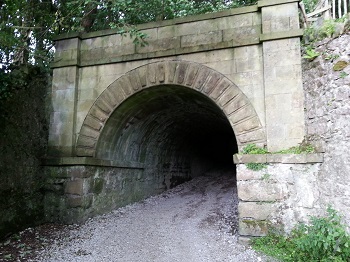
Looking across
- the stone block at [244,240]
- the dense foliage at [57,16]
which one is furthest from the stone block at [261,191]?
the dense foliage at [57,16]

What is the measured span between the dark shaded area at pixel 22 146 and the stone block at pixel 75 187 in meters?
0.62

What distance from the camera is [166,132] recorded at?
943cm

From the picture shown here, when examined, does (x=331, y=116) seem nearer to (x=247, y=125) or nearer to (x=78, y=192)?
(x=247, y=125)

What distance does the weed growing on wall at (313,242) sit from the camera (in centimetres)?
434

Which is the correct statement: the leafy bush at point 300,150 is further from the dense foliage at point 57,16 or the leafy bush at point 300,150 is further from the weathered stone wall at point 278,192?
the dense foliage at point 57,16

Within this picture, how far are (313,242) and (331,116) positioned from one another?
2.05m

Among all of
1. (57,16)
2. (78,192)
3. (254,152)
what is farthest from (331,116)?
(57,16)

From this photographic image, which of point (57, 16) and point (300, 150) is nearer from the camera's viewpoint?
point (300, 150)

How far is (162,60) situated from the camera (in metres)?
6.53

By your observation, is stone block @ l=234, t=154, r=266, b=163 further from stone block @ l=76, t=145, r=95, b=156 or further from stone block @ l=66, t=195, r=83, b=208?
stone block @ l=66, t=195, r=83, b=208

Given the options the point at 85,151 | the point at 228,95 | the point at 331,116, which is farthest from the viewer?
the point at 85,151

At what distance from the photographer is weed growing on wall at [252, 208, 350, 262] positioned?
434 cm

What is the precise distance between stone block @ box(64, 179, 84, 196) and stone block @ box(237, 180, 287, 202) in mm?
3206

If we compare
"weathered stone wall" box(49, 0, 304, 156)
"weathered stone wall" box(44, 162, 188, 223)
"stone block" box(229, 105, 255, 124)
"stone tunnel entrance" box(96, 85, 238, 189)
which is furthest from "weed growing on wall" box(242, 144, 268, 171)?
"weathered stone wall" box(44, 162, 188, 223)
